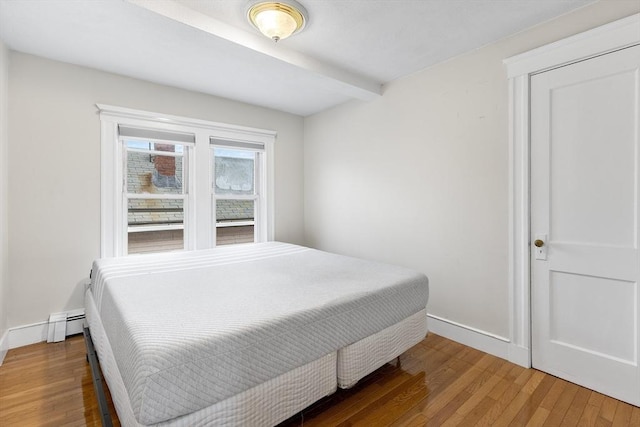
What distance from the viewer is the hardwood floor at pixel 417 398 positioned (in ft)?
5.39

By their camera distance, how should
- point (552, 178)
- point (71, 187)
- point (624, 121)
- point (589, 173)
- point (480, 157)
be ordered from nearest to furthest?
point (624, 121) → point (589, 173) → point (552, 178) → point (480, 157) → point (71, 187)

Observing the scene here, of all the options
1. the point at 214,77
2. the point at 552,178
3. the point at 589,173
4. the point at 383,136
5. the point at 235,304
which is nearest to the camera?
the point at 235,304

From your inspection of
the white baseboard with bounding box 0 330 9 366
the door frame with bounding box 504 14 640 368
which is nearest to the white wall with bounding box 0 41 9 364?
the white baseboard with bounding box 0 330 9 366

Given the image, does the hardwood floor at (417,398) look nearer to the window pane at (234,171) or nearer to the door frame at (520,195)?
the door frame at (520,195)

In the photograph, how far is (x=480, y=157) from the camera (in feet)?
8.05

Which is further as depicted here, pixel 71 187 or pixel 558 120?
pixel 71 187

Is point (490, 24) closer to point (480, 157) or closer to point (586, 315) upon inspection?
point (480, 157)

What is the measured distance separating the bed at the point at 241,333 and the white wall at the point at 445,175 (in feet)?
2.25

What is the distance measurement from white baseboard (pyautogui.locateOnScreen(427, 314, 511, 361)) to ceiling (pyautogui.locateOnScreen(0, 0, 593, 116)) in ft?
7.82

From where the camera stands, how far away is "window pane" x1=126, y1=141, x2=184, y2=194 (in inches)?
124

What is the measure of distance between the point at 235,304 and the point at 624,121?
256cm

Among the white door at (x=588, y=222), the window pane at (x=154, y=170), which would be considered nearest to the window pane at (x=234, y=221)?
the window pane at (x=154, y=170)

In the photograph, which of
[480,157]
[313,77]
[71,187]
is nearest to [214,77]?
[313,77]

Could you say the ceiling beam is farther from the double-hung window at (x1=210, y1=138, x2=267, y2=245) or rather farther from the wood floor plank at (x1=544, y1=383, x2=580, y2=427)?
the wood floor plank at (x1=544, y1=383, x2=580, y2=427)
